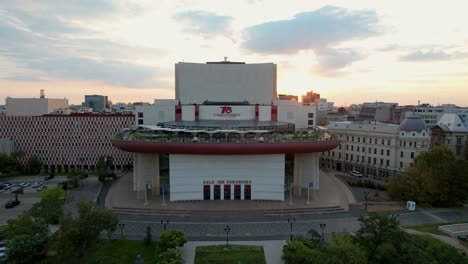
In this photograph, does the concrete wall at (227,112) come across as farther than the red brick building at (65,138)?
No

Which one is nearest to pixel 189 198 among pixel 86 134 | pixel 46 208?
pixel 46 208

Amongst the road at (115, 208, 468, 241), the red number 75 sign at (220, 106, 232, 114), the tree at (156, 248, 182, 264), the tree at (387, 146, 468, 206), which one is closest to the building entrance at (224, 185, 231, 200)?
the road at (115, 208, 468, 241)

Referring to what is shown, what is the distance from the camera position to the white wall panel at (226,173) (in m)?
38.2

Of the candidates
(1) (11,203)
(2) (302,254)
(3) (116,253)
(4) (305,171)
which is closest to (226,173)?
(4) (305,171)

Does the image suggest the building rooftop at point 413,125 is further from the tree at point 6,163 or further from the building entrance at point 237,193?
the tree at point 6,163

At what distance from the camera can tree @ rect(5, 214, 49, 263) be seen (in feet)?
76.0

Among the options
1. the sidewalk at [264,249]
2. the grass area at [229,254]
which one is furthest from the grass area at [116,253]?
the grass area at [229,254]

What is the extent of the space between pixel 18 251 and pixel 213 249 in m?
14.7

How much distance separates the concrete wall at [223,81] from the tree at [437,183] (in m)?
26.6

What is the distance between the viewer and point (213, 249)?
27062 millimetres

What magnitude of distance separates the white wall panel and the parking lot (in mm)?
18354

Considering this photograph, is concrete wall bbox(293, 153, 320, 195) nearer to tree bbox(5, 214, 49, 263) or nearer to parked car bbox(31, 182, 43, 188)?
tree bbox(5, 214, 49, 263)

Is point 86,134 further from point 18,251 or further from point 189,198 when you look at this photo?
point 18,251

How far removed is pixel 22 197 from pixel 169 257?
31.8 metres
